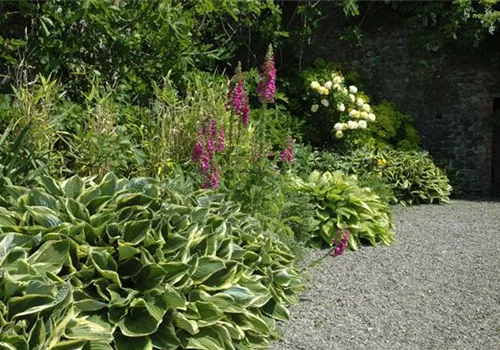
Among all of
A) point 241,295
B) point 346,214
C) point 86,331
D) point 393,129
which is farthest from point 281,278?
point 393,129

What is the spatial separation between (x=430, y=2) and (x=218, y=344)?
8873mm

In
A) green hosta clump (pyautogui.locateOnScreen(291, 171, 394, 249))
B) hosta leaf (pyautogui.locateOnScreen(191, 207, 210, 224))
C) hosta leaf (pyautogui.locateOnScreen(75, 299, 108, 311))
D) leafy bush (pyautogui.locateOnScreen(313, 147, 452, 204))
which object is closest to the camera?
hosta leaf (pyautogui.locateOnScreen(75, 299, 108, 311))

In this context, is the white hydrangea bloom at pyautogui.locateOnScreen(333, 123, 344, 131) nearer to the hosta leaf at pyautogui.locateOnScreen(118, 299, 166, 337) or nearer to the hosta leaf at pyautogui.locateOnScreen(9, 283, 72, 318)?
the hosta leaf at pyautogui.locateOnScreen(118, 299, 166, 337)

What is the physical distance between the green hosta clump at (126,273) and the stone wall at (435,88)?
24.9 feet

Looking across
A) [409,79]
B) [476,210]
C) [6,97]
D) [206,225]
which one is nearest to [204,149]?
[206,225]

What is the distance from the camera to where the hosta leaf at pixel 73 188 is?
366cm

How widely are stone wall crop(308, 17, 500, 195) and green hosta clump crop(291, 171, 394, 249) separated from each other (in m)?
4.63

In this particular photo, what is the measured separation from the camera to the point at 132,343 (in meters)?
2.89

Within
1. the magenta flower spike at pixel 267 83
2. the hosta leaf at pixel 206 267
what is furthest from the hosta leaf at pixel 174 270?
the magenta flower spike at pixel 267 83

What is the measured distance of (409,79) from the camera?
10992mm

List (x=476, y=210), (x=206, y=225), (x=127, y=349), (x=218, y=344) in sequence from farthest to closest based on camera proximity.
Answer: (x=476, y=210), (x=206, y=225), (x=218, y=344), (x=127, y=349)

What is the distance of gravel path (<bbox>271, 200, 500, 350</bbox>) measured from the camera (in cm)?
375

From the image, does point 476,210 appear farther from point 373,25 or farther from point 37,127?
point 37,127

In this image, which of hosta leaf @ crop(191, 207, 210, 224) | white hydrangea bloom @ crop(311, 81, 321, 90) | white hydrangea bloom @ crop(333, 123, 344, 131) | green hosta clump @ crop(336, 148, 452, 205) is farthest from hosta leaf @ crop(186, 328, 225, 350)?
white hydrangea bloom @ crop(311, 81, 321, 90)
